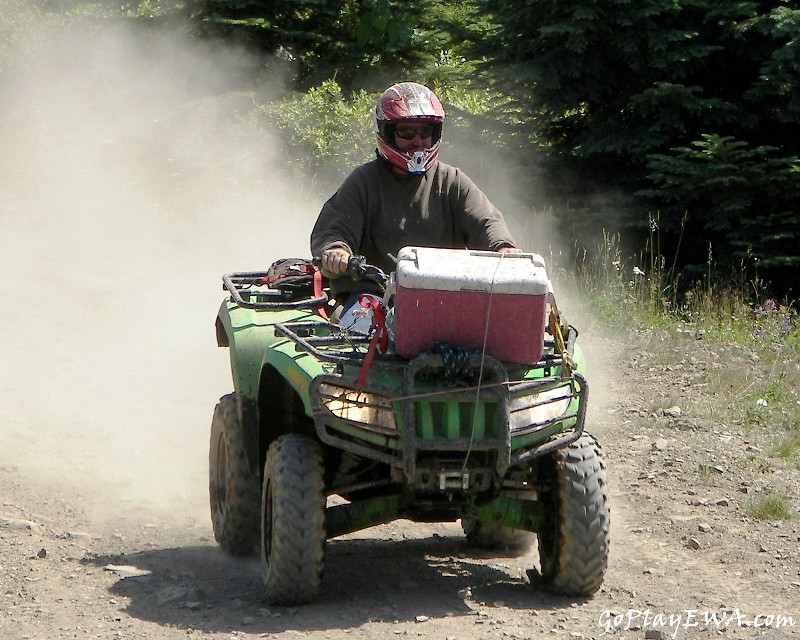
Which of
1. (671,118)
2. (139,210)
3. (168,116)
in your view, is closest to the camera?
(671,118)

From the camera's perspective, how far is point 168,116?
54.2ft

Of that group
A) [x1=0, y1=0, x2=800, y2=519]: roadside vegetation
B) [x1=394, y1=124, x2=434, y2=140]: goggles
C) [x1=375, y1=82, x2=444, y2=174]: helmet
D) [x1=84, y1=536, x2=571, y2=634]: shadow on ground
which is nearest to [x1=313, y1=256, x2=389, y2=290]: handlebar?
[x1=375, y1=82, x2=444, y2=174]: helmet

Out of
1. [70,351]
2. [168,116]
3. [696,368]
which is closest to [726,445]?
[696,368]

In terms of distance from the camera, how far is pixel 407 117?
650 cm

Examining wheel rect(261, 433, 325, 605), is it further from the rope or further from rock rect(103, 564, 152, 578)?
rock rect(103, 564, 152, 578)

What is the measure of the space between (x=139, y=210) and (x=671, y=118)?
21.0ft

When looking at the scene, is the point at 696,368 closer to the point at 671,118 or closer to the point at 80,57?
the point at 671,118

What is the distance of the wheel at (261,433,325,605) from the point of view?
5312 mm

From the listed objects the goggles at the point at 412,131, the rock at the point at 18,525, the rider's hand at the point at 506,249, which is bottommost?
the rock at the point at 18,525

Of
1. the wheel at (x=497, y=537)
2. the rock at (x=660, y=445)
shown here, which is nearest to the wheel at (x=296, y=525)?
the wheel at (x=497, y=537)

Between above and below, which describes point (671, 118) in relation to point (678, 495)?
above

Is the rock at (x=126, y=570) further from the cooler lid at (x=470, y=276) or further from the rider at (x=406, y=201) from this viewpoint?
the cooler lid at (x=470, y=276)

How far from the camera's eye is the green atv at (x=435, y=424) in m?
5.15

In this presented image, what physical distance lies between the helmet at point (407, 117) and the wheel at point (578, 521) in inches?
69.4
